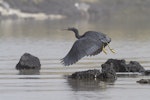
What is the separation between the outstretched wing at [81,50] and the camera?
20.3m

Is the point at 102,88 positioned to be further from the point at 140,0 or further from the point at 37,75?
the point at 140,0

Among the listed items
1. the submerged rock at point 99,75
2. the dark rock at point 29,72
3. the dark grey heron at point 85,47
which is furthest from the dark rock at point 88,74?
the dark rock at point 29,72

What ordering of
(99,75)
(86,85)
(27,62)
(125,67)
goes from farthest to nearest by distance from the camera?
(27,62), (125,67), (99,75), (86,85)

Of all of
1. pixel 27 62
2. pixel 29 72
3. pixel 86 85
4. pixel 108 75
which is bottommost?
pixel 86 85

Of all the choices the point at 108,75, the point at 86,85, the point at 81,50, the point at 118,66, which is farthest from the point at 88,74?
the point at 118,66

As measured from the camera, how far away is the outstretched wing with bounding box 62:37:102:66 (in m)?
20.3

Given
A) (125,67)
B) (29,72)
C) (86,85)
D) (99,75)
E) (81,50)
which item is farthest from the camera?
(29,72)

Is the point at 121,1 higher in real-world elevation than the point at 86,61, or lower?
higher

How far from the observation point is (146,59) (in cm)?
2622

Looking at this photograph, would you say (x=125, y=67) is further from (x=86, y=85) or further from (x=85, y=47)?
(x=86, y=85)

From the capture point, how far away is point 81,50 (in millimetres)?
20375

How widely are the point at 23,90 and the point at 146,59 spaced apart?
8.39 meters

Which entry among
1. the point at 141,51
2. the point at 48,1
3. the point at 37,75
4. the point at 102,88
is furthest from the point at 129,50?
the point at 48,1

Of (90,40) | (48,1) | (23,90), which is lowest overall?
(23,90)
